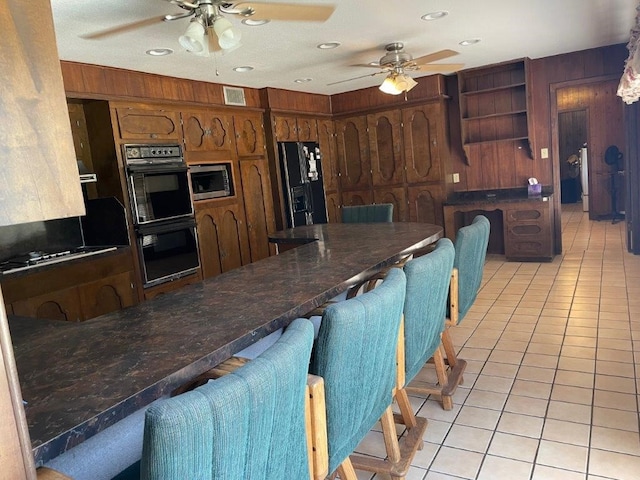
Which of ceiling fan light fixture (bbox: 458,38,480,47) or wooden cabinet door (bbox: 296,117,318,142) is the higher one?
ceiling fan light fixture (bbox: 458,38,480,47)

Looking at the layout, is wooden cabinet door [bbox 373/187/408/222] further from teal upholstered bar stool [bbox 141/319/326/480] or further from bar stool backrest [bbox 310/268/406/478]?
teal upholstered bar stool [bbox 141/319/326/480]

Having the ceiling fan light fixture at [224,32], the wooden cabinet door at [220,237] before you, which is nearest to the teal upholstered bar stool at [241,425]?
the ceiling fan light fixture at [224,32]

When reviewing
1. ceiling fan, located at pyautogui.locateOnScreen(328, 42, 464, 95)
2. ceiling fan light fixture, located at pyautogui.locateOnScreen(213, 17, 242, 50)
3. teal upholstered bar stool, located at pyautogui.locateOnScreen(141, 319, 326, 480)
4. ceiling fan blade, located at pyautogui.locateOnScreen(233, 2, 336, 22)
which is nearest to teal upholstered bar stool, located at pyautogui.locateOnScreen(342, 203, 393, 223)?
ceiling fan, located at pyautogui.locateOnScreen(328, 42, 464, 95)

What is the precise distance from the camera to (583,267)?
506 centimetres

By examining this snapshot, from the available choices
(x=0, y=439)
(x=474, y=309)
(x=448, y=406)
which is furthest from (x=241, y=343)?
(x=474, y=309)

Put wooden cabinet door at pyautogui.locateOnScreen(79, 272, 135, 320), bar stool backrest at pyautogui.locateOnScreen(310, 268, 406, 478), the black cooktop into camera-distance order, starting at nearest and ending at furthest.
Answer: bar stool backrest at pyautogui.locateOnScreen(310, 268, 406, 478), the black cooktop, wooden cabinet door at pyautogui.locateOnScreen(79, 272, 135, 320)

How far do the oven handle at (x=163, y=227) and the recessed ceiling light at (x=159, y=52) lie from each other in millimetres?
1350

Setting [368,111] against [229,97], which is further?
[368,111]

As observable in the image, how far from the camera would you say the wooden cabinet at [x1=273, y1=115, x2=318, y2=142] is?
5427 mm

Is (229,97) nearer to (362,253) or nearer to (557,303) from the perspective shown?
(362,253)

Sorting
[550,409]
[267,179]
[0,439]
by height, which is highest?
[267,179]

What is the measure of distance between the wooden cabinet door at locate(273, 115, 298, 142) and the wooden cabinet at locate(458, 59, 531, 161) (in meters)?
2.05

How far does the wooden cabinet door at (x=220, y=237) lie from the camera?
4559mm

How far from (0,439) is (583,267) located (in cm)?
553
